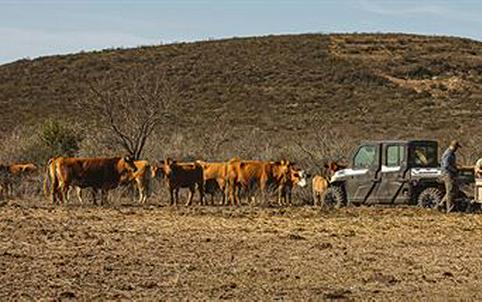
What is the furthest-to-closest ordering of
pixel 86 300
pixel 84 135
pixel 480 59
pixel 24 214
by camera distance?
pixel 480 59 < pixel 84 135 < pixel 24 214 < pixel 86 300

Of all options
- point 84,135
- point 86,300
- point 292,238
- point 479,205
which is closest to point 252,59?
point 84,135

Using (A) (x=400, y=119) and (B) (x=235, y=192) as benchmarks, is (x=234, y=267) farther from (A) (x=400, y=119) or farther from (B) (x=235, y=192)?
(A) (x=400, y=119)

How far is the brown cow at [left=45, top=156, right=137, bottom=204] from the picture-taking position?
28.3 metres

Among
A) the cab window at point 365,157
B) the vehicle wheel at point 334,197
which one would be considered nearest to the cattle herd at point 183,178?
the vehicle wheel at point 334,197

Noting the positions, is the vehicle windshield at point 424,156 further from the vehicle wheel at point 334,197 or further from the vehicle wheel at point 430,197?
the vehicle wheel at point 334,197

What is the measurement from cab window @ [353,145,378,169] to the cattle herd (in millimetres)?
1426

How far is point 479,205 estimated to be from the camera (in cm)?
2506

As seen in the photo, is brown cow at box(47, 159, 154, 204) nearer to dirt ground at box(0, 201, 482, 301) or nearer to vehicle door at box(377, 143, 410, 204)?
dirt ground at box(0, 201, 482, 301)

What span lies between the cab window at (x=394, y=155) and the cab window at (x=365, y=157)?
0.32 metres

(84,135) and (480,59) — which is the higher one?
(480,59)

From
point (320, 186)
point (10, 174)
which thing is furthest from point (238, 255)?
point (10, 174)

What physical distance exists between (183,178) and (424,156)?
261 inches

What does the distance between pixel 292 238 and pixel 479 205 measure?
7.95 metres

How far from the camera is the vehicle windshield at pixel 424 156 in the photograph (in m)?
26.1
